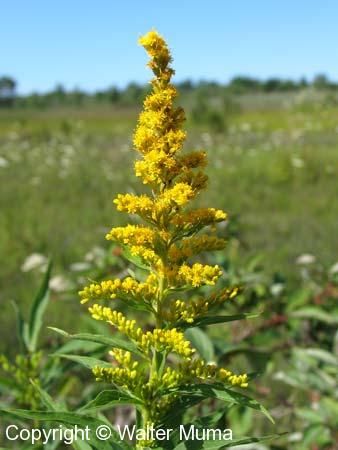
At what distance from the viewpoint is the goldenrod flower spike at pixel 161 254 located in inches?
49.1

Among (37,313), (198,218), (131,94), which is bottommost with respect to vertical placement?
(37,313)

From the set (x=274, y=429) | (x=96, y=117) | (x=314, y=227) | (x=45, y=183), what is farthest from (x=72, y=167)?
(x=96, y=117)

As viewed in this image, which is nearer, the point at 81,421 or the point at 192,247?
the point at 81,421

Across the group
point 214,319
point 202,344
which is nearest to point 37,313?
point 202,344

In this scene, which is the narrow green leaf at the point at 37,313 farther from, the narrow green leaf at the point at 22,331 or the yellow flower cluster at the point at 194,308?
the yellow flower cluster at the point at 194,308

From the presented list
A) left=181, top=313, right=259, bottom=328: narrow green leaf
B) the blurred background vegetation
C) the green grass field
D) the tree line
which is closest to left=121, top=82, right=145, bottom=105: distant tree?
the tree line

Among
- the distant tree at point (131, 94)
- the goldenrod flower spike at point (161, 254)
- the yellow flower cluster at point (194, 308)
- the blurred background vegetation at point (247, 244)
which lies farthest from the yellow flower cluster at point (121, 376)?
the distant tree at point (131, 94)

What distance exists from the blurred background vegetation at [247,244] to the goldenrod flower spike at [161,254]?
32 centimetres

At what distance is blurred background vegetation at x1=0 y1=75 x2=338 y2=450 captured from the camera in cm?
260

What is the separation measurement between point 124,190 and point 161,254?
9992 mm

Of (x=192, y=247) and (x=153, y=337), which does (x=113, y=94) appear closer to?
(x=192, y=247)

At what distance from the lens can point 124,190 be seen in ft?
36.9

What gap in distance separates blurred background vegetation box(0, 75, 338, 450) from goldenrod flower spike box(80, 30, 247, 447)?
0.32 m

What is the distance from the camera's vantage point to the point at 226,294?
51.3 inches
